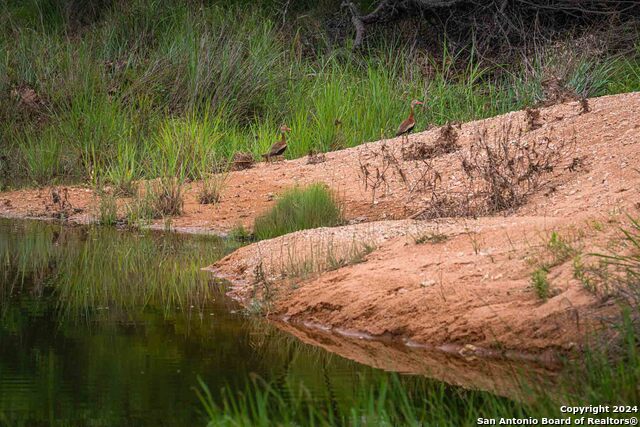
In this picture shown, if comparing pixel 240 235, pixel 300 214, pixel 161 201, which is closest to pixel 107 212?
pixel 161 201

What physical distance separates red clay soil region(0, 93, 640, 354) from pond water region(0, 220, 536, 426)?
0.46 m

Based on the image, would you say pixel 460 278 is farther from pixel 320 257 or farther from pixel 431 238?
pixel 320 257

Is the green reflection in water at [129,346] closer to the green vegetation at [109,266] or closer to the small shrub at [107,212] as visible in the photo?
the green vegetation at [109,266]

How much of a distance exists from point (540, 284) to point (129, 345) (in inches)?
90.4

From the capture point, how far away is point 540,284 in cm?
587

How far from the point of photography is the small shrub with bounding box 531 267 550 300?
5855 mm

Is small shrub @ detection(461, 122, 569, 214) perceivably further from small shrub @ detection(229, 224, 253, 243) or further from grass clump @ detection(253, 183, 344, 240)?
small shrub @ detection(229, 224, 253, 243)

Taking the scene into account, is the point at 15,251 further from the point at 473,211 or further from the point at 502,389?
the point at 502,389

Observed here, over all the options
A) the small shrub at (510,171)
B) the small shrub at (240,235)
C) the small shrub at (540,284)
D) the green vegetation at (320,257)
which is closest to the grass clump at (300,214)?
the small shrub at (240,235)

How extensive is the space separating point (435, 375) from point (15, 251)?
203 inches

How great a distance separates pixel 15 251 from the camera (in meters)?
9.36

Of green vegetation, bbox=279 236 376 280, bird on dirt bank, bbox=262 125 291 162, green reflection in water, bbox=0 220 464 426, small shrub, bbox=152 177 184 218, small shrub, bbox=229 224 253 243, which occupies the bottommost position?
green reflection in water, bbox=0 220 464 426

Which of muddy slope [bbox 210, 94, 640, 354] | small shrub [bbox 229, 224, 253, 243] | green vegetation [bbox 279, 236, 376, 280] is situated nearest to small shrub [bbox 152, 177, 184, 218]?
small shrub [bbox 229, 224, 253, 243]

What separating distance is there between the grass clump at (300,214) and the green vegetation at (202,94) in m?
2.33
